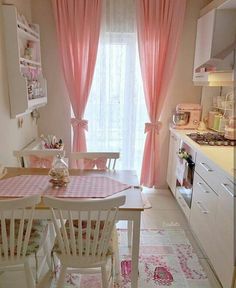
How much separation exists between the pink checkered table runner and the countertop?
68 cm

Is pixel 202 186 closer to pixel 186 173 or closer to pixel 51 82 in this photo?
pixel 186 173

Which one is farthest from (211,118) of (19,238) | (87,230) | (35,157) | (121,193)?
(19,238)

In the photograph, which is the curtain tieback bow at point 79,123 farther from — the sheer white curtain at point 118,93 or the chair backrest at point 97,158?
the chair backrest at point 97,158

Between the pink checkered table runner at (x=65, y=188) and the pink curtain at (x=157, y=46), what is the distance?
1635mm

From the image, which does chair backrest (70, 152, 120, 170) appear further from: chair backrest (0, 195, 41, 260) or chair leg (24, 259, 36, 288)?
chair leg (24, 259, 36, 288)

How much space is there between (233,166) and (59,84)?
2321 mm

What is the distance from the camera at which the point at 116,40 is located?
122 inches

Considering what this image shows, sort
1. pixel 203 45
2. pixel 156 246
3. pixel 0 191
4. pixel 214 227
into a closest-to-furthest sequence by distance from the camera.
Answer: pixel 0 191
pixel 214 227
pixel 156 246
pixel 203 45

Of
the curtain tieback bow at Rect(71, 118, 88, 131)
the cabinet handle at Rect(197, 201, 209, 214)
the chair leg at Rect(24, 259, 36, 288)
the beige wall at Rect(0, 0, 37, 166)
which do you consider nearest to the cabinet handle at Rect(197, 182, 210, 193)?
the cabinet handle at Rect(197, 201, 209, 214)

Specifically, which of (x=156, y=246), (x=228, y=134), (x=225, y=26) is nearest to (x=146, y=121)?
(x=228, y=134)

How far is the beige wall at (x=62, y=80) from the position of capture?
3.08m

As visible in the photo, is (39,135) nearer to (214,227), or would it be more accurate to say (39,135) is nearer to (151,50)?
(151,50)

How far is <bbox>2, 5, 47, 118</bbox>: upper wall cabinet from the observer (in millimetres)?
2215

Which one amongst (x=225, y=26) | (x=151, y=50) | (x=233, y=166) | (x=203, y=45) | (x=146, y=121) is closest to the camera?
(x=233, y=166)
